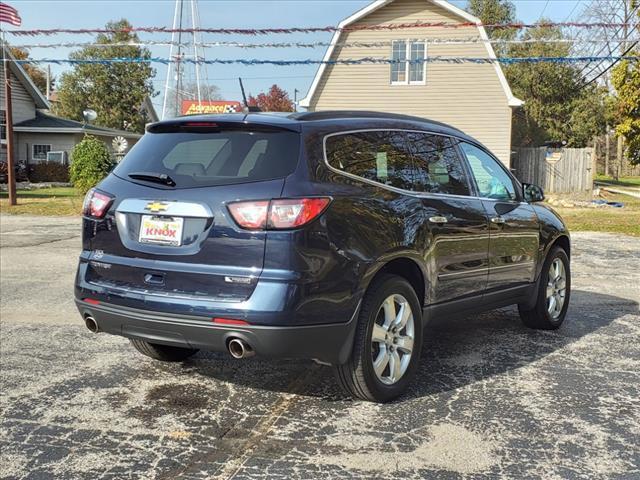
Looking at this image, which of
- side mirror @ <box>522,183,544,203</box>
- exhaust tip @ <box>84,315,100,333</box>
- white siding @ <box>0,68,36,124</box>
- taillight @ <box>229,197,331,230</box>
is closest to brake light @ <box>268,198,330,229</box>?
taillight @ <box>229,197,331,230</box>

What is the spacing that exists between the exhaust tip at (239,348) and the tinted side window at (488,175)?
2460 millimetres

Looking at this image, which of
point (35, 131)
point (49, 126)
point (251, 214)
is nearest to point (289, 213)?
point (251, 214)

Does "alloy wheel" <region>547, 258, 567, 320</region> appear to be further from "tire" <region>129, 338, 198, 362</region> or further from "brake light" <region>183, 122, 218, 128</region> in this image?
"brake light" <region>183, 122, 218, 128</region>

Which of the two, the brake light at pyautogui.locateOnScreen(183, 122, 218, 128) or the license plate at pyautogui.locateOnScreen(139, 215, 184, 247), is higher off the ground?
the brake light at pyautogui.locateOnScreen(183, 122, 218, 128)

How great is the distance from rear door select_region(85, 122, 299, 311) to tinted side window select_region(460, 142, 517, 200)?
1947 millimetres

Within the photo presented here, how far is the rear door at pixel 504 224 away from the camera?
5152 mm

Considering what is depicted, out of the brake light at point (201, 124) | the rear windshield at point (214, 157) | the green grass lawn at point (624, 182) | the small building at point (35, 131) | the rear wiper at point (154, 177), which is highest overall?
the small building at point (35, 131)

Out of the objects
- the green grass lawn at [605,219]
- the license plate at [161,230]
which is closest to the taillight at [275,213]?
the license plate at [161,230]

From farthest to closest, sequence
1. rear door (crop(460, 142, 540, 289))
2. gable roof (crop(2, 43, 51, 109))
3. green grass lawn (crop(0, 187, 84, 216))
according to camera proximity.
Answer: gable roof (crop(2, 43, 51, 109))
green grass lawn (crop(0, 187, 84, 216))
rear door (crop(460, 142, 540, 289))

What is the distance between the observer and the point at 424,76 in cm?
2359

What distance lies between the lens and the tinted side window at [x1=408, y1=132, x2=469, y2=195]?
4.57 metres

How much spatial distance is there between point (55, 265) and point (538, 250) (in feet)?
23.0

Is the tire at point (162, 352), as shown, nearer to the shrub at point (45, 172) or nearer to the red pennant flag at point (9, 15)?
the red pennant flag at point (9, 15)

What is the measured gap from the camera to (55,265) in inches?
381
